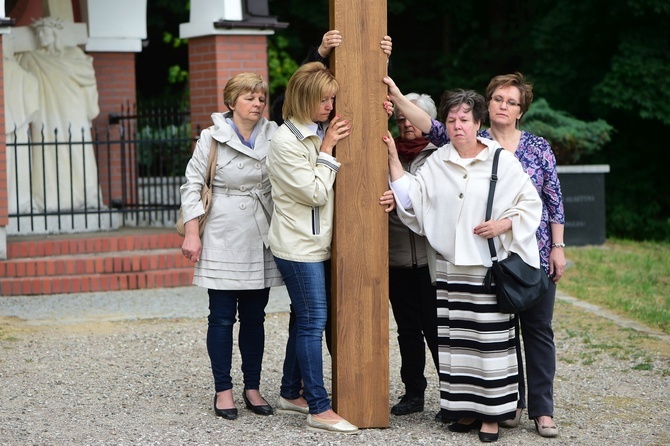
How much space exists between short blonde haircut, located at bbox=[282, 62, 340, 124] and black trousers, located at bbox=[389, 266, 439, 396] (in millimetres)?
979

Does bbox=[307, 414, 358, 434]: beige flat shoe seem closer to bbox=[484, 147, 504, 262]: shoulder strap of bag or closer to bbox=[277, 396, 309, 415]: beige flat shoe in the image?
bbox=[277, 396, 309, 415]: beige flat shoe

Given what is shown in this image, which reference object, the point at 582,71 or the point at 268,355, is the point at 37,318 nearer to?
the point at 268,355

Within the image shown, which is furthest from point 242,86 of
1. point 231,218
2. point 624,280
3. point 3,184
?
point 624,280

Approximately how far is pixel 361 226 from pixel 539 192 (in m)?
0.87

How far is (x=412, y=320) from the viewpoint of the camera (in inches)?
210

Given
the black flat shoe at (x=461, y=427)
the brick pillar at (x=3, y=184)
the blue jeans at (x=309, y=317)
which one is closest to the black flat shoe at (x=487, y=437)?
the black flat shoe at (x=461, y=427)

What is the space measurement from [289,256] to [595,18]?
12.1 meters

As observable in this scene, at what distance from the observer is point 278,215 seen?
4906 mm

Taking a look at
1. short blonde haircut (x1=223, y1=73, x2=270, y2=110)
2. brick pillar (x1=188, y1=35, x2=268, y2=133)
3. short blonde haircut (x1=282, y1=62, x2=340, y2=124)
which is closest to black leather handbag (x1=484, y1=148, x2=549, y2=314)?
short blonde haircut (x1=282, y1=62, x2=340, y2=124)

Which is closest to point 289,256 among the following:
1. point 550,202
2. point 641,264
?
point 550,202

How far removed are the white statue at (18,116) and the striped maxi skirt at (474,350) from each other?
234 inches

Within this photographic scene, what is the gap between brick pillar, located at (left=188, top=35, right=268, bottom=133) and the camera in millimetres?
9703

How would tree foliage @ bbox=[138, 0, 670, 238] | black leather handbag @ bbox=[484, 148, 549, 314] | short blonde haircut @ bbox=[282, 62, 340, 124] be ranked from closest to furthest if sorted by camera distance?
black leather handbag @ bbox=[484, 148, 549, 314], short blonde haircut @ bbox=[282, 62, 340, 124], tree foliage @ bbox=[138, 0, 670, 238]

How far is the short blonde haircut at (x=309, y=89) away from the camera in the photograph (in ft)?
15.8
